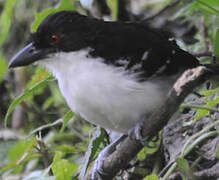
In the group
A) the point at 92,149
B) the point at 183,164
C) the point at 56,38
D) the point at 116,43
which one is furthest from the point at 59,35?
the point at 183,164

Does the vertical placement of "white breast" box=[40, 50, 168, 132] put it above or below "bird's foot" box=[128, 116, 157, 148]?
above

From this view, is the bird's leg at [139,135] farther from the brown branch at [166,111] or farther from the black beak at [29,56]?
the black beak at [29,56]

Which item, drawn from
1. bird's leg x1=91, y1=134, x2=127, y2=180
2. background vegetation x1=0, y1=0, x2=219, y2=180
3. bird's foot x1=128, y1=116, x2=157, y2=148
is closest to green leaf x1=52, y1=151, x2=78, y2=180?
background vegetation x1=0, y1=0, x2=219, y2=180

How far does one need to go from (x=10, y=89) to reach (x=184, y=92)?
313 cm

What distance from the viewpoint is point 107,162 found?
237 cm

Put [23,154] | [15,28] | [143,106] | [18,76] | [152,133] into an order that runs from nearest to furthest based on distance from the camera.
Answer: [152,133] < [143,106] < [23,154] < [18,76] < [15,28]

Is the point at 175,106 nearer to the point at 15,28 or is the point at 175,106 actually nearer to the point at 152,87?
the point at 152,87

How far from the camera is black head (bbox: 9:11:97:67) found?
251 centimetres

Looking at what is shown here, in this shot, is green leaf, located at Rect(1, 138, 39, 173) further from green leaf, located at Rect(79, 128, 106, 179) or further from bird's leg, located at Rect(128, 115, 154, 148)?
bird's leg, located at Rect(128, 115, 154, 148)

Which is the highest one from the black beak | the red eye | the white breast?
the red eye

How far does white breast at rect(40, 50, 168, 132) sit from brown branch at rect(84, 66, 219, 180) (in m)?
0.22

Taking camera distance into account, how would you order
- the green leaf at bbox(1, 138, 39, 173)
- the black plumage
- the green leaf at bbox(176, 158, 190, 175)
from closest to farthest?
1. the green leaf at bbox(176, 158, 190, 175)
2. the black plumage
3. the green leaf at bbox(1, 138, 39, 173)

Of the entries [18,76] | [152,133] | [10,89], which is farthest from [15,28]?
[152,133]

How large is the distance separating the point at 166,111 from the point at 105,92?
48 cm
